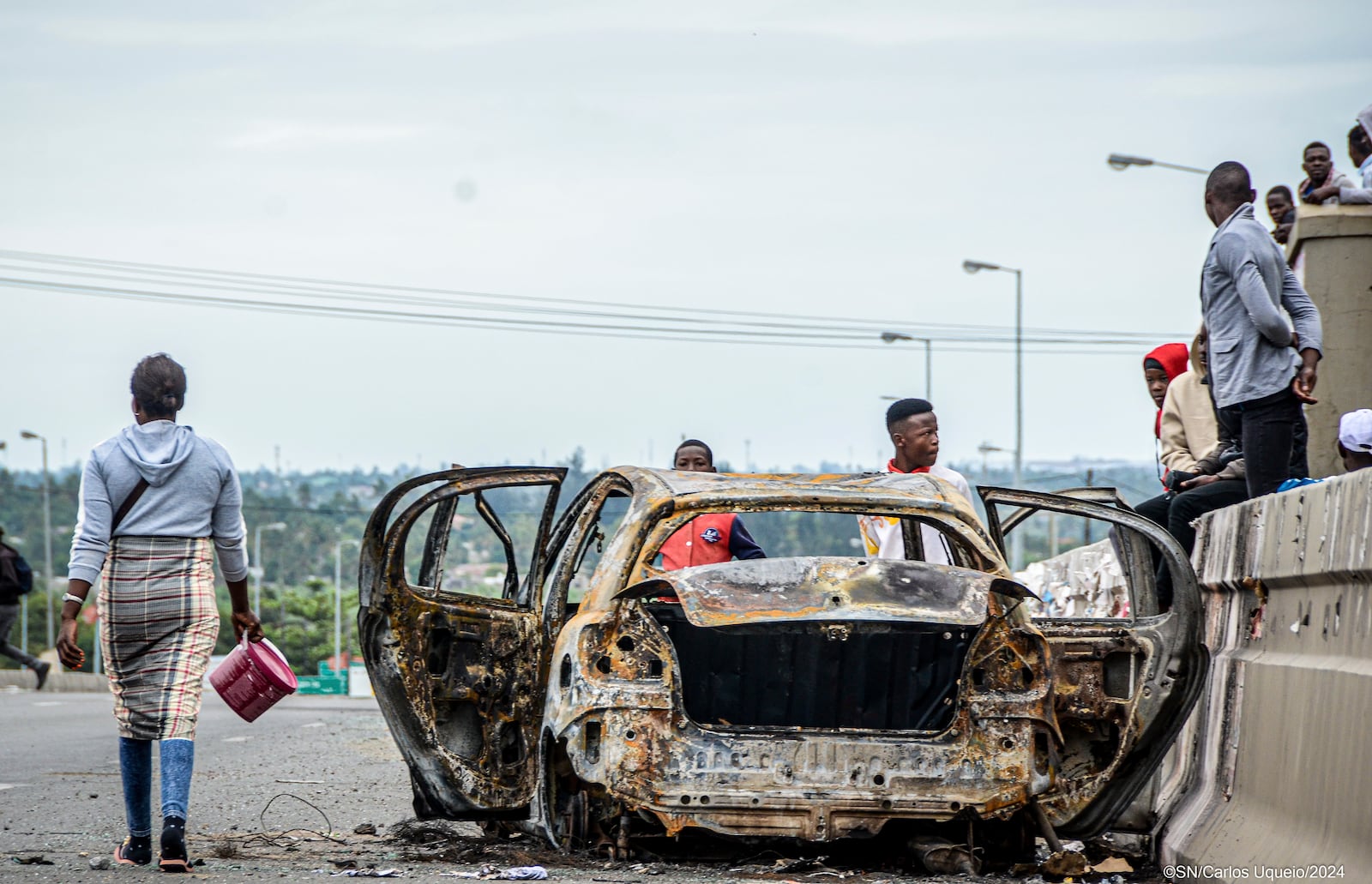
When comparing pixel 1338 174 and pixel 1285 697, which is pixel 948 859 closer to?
pixel 1285 697

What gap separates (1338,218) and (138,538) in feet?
25.7

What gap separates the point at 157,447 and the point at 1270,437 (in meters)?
4.78

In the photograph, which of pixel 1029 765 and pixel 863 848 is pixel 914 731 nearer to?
pixel 1029 765

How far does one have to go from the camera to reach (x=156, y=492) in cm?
683

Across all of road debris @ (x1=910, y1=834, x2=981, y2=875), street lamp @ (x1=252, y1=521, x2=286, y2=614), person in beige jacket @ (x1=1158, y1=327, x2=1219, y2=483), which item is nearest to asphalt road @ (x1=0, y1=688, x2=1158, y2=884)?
road debris @ (x1=910, y1=834, x2=981, y2=875)

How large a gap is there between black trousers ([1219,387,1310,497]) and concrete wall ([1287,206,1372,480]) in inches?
129

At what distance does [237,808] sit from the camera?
30.1 feet

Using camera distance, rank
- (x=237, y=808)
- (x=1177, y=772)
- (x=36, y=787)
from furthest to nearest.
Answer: (x=36, y=787)
(x=237, y=808)
(x=1177, y=772)

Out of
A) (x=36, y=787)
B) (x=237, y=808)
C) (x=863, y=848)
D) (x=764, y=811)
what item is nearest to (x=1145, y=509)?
(x=863, y=848)

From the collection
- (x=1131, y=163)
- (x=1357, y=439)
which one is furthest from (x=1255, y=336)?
(x=1131, y=163)

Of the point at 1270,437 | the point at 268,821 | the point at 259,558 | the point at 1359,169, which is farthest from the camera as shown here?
the point at 259,558

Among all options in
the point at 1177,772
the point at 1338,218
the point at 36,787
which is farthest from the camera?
the point at 1338,218

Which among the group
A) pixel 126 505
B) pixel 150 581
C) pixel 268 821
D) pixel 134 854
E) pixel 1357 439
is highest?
pixel 1357 439

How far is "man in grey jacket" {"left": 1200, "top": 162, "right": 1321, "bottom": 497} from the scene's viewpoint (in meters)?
7.99
